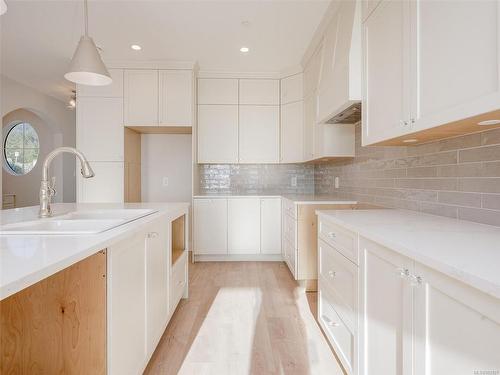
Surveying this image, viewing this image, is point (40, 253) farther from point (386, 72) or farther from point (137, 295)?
point (386, 72)

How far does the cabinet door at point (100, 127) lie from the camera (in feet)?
11.4

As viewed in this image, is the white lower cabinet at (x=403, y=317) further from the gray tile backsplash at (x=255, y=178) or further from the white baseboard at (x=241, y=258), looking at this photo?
the gray tile backsplash at (x=255, y=178)

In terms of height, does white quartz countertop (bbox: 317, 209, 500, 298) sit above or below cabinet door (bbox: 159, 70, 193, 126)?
below

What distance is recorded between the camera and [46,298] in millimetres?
1063

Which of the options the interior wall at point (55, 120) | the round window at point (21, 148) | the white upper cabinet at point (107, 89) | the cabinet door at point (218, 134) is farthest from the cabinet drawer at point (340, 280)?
the round window at point (21, 148)

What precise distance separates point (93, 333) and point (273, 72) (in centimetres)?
356

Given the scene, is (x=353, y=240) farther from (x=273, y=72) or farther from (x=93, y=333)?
(x=273, y=72)

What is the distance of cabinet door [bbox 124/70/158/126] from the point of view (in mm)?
3484

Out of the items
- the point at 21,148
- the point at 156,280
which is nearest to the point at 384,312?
the point at 156,280

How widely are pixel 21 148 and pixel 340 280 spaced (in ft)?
21.0

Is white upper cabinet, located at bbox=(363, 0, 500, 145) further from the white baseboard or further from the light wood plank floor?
the white baseboard

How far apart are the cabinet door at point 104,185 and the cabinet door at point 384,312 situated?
10.4 ft

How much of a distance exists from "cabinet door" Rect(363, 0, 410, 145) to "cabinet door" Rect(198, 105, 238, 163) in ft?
7.37

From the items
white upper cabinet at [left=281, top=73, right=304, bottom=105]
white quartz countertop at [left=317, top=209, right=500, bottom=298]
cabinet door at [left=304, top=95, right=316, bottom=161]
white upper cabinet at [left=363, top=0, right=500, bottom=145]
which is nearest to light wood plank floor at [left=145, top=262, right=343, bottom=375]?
white quartz countertop at [left=317, top=209, right=500, bottom=298]
